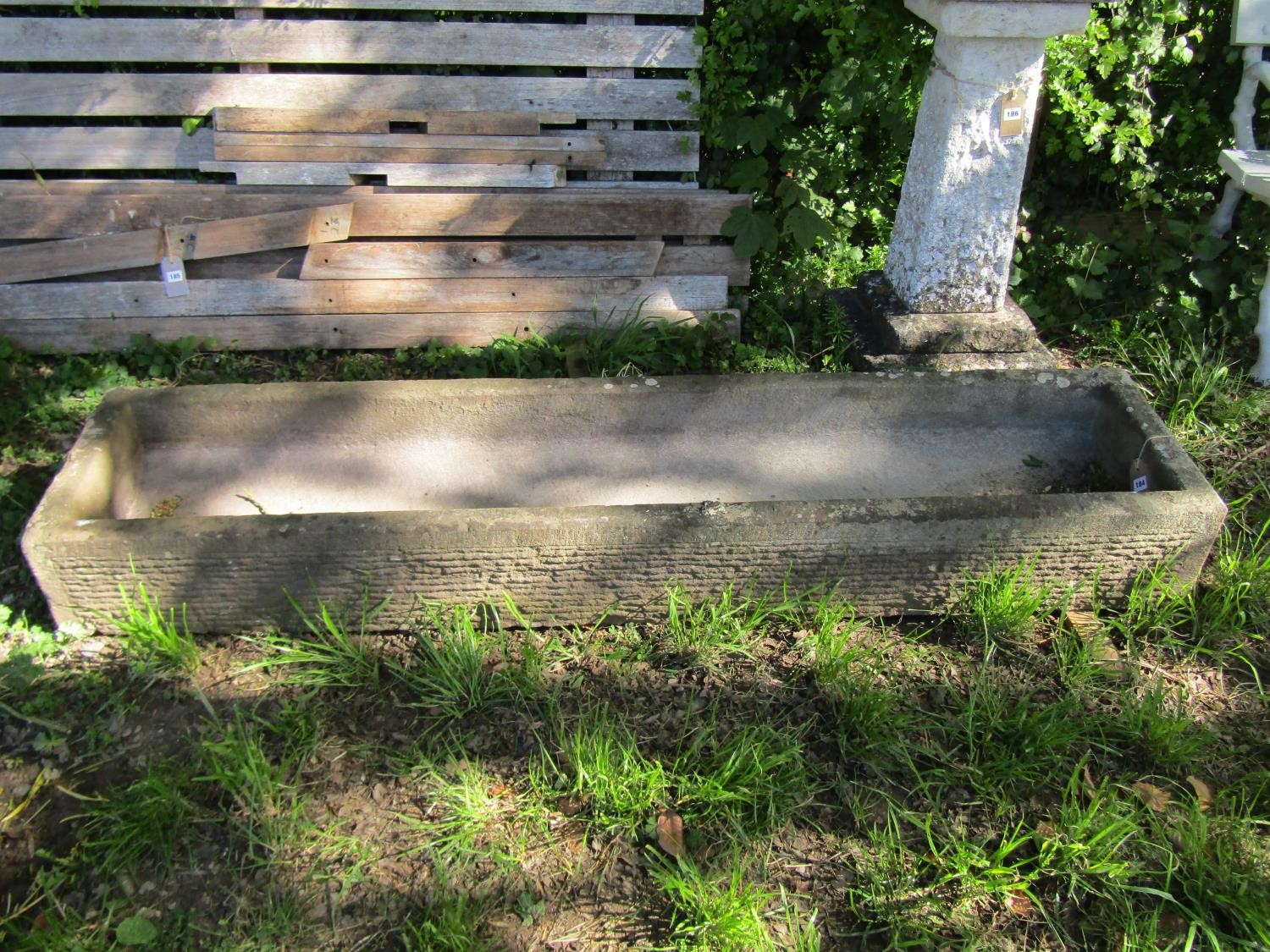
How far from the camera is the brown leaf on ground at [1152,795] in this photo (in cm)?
251

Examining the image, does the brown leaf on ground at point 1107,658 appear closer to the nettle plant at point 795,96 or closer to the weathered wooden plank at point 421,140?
the nettle plant at point 795,96

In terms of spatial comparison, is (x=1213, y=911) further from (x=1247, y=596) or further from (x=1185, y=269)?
(x=1185, y=269)

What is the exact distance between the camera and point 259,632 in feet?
9.45

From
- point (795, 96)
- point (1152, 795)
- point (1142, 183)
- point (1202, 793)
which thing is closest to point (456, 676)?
point (1152, 795)

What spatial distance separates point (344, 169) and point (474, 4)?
0.79m

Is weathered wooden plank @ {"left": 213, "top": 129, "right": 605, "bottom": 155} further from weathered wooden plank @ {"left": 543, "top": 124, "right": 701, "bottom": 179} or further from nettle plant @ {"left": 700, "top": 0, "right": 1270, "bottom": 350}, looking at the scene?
nettle plant @ {"left": 700, "top": 0, "right": 1270, "bottom": 350}

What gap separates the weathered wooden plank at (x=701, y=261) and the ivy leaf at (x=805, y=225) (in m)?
0.24

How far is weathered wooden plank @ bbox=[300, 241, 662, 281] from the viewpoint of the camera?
4.08m

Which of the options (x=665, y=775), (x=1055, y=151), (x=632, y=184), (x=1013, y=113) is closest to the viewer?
(x=665, y=775)

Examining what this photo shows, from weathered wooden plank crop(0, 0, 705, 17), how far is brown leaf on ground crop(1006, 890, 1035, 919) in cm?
319

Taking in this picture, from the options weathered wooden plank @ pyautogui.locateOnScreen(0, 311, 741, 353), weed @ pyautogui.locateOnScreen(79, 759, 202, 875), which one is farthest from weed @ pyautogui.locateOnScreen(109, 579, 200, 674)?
weathered wooden plank @ pyautogui.locateOnScreen(0, 311, 741, 353)

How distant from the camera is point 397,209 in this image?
401 centimetres

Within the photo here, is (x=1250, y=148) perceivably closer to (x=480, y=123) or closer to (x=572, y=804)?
(x=480, y=123)

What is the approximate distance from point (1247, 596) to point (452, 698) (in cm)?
233
